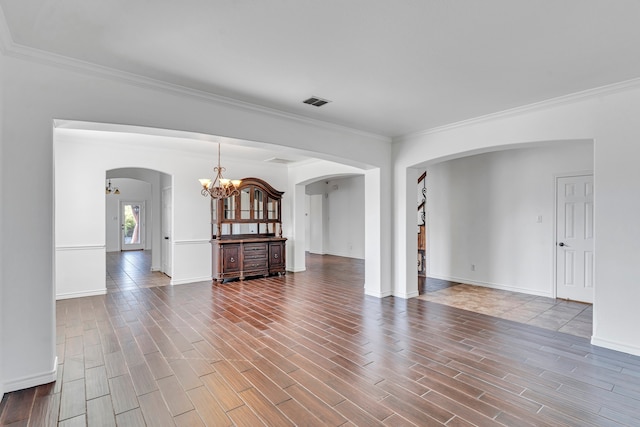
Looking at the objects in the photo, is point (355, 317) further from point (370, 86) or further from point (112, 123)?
point (112, 123)

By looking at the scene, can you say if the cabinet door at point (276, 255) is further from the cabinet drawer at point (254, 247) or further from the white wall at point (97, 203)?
the white wall at point (97, 203)

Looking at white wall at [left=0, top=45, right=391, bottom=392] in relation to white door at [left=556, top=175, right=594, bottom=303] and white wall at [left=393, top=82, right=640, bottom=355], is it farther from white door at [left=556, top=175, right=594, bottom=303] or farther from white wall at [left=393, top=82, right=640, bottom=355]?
white door at [left=556, top=175, right=594, bottom=303]

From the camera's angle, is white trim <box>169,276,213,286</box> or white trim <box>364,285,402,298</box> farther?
white trim <box>169,276,213,286</box>

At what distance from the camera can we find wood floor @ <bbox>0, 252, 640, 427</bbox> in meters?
2.23

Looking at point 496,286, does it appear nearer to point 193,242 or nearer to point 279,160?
point 279,160

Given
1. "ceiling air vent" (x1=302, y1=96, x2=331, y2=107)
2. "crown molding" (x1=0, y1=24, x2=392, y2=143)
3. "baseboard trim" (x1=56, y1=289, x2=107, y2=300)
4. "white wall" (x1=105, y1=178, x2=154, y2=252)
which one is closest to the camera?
"crown molding" (x1=0, y1=24, x2=392, y2=143)

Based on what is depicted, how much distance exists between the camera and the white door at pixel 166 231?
7480 millimetres

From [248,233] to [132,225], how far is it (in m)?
9.01

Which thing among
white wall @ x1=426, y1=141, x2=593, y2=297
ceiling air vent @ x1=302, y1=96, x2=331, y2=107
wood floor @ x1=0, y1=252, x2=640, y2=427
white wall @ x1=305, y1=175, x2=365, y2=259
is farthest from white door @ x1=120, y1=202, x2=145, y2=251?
ceiling air vent @ x1=302, y1=96, x2=331, y2=107

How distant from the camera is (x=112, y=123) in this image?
2949mm

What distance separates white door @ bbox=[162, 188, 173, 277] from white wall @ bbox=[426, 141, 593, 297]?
5.88m

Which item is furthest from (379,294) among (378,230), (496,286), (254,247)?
(254,247)

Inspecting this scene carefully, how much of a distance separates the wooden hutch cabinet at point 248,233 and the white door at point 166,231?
121cm

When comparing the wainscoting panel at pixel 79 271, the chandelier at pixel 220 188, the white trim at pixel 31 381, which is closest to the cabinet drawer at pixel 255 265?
the chandelier at pixel 220 188
